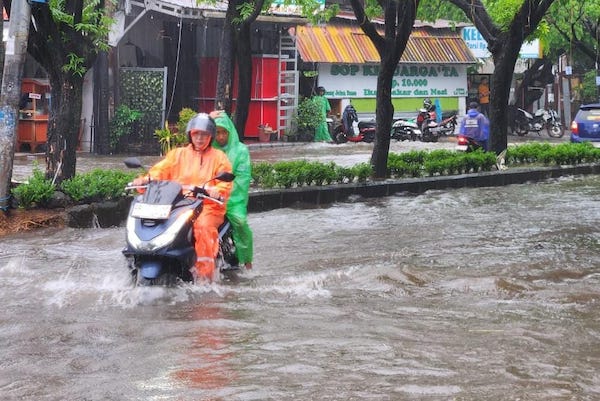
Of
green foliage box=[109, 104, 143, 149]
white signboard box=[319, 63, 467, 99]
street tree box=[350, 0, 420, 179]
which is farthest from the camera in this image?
white signboard box=[319, 63, 467, 99]

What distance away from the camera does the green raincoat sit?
87.2 ft

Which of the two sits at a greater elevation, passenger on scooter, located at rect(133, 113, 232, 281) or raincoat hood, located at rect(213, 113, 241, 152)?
raincoat hood, located at rect(213, 113, 241, 152)

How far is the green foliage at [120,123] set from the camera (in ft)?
68.0

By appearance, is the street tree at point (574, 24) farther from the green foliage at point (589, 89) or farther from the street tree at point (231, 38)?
the street tree at point (231, 38)

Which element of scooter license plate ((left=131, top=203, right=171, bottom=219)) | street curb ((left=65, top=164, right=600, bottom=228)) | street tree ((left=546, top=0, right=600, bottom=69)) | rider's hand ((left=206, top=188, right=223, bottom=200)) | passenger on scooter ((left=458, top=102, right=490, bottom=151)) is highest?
street tree ((left=546, top=0, right=600, bottom=69))

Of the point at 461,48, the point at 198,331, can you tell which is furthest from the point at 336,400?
the point at 461,48

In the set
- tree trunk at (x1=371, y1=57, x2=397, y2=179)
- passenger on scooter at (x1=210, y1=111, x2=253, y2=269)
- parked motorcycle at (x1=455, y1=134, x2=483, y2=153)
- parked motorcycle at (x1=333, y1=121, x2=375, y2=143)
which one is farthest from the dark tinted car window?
passenger on scooter at (x1=210, y1=111, x2=253, y2=269)

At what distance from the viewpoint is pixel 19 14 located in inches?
393

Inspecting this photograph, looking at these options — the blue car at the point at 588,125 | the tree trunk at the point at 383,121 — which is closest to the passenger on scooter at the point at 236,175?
Result: the tree trunk at the point at 383,121

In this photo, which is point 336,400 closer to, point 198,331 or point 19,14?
point 198,331

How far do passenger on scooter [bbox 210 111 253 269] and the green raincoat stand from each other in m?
19.0

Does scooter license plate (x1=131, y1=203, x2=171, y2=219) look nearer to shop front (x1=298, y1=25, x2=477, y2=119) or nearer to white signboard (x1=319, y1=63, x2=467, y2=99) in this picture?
shop front (x1=298, y1=25, x2=477, y2=119)

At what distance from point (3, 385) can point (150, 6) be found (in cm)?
1708

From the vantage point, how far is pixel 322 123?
87.9ft
